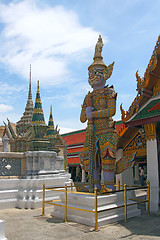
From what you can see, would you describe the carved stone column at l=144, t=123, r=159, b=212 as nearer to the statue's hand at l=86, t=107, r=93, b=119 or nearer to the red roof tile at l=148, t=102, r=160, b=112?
the red roof tile at l=148, t=102, r=160, b=112

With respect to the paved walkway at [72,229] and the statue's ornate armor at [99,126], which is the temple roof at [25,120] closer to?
the statue's ornate armor at [99,126]

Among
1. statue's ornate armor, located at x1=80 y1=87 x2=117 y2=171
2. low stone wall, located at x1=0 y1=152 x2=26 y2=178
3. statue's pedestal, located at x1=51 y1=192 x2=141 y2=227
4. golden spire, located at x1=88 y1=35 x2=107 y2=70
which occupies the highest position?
golden spire, located at x1=88 y1=35 x2=107 y2=70

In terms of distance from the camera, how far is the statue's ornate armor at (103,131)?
7047mm

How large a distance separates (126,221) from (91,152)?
2168 mm

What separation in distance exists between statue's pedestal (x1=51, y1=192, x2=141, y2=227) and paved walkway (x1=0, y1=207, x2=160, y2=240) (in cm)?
17

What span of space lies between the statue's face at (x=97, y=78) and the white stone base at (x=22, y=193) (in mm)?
4327

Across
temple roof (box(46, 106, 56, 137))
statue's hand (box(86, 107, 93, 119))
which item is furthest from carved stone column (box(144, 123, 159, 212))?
temple roof (box(46, 106, 56, 137))

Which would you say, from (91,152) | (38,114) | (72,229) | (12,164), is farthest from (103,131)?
(38,114)

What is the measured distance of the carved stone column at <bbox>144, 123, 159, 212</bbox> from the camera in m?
7.54

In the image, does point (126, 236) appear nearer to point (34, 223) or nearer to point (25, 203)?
point (34, 223)

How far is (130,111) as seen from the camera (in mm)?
8562

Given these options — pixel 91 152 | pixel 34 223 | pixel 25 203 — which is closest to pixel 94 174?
pixel 91 152

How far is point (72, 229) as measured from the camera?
5.84 m

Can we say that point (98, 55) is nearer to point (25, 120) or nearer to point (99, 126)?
point (99, 126)
